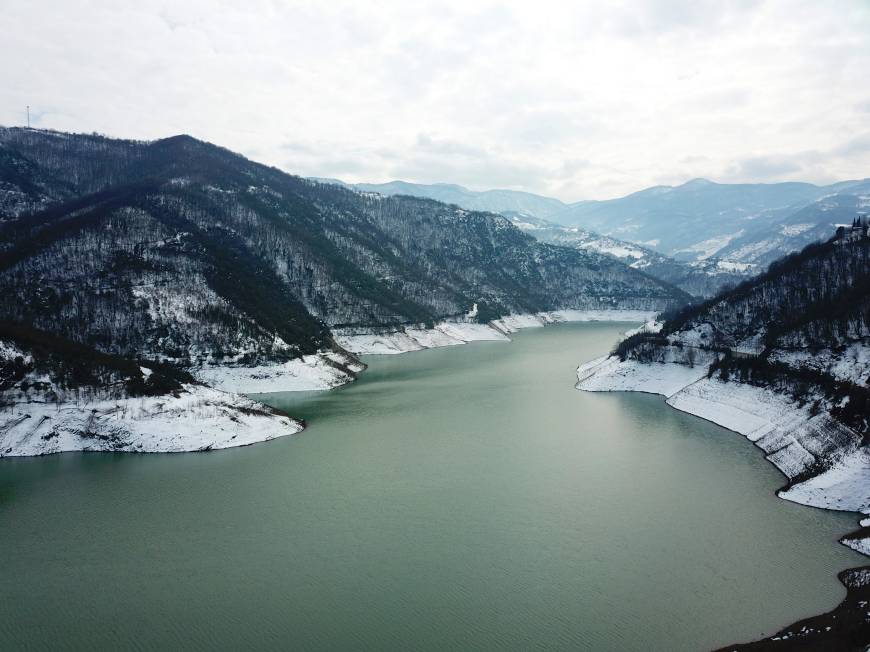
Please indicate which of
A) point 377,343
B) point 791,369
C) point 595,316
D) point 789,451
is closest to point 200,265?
point 377,343

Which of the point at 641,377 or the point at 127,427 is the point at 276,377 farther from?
the point at 641,377

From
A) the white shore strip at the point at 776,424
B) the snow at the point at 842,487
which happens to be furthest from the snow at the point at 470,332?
the snow at the point at 842,487

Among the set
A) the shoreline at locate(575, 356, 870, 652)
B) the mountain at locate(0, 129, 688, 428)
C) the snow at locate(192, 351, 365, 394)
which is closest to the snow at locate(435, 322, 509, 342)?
the mountain at locate(0, 129, 688, 428)

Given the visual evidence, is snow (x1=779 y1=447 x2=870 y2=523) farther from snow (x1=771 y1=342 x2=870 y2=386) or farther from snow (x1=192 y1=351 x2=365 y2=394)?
snow (x1=192 y1=351 x2=365 y2=394)

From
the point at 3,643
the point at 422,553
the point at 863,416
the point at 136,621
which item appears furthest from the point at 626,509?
the point at 3,643

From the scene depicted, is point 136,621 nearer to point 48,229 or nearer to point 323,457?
point 323,457

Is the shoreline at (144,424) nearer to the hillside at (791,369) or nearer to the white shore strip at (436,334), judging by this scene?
the hillside at (791,369)
